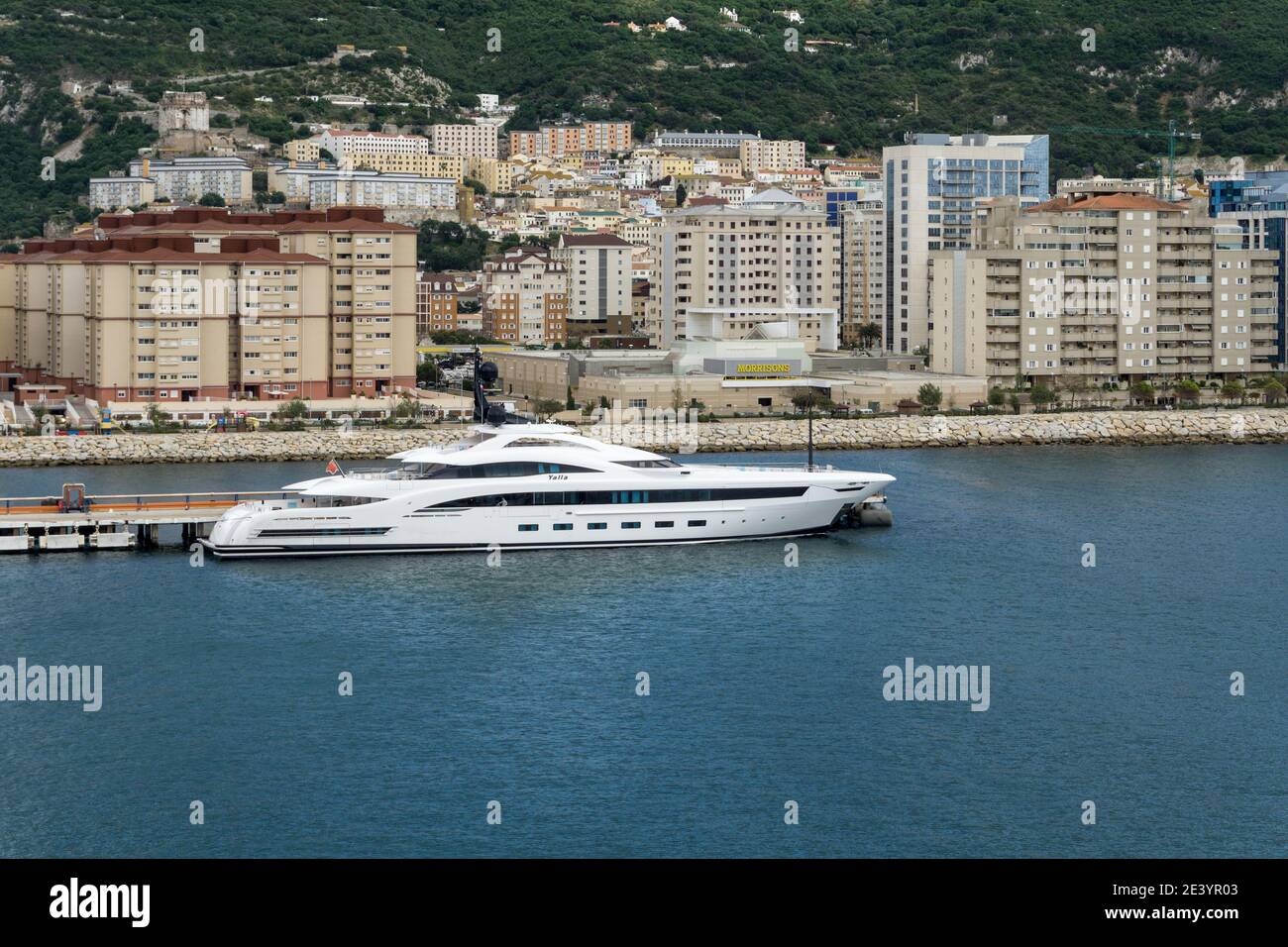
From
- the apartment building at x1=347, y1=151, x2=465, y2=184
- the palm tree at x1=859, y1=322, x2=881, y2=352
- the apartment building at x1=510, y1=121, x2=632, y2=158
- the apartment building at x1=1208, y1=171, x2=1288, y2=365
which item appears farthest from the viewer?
the apartment building at x1=510, y1=121, x2=632, y2=158

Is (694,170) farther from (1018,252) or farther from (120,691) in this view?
(120,691)

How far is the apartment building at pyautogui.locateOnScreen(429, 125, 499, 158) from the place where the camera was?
373ft

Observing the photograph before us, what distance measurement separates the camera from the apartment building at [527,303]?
239 ft

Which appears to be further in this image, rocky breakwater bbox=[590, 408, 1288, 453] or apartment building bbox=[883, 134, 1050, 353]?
apartment building bbox=[883, 134, 1050, 353]

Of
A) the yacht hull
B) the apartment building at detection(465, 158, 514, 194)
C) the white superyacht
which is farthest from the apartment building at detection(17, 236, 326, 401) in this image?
the apartment building at detection(465, 158, 514, 194)

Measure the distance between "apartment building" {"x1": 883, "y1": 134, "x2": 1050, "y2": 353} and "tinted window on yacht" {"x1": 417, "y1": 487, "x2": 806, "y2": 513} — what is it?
33.7 metres

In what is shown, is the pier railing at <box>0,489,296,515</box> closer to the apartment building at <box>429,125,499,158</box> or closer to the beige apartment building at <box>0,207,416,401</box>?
the beige apartment building at <box>0,207,416,401</box>

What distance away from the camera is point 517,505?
98.4 feet

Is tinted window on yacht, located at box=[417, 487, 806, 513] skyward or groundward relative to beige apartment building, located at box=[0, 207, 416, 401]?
groundward

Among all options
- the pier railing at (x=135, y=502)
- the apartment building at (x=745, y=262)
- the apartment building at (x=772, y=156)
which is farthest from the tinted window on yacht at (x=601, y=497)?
the apartment building at (x=772, y=156)

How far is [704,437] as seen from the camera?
46750 millimetres

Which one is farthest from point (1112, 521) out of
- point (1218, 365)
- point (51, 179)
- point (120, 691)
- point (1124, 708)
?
point (51, 179)

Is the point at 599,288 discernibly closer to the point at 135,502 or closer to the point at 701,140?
the point at 135,502

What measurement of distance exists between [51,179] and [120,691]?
8130cm
